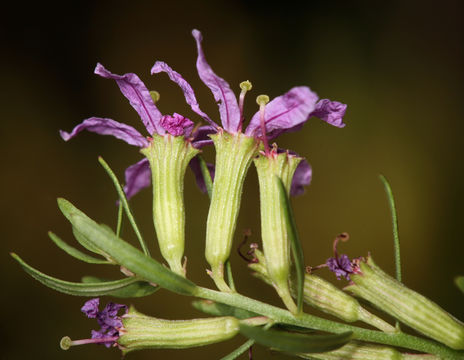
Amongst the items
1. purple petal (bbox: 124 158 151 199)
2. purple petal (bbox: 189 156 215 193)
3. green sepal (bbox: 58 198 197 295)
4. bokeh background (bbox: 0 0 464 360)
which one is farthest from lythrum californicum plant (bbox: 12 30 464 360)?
bokeh background (bbox: 0 0 464 360)

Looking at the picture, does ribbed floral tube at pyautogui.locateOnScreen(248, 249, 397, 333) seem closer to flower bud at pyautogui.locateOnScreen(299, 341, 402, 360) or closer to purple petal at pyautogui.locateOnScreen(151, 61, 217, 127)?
flower bud at pyautogui.locateOnScreen(299, 341, 402, 360)

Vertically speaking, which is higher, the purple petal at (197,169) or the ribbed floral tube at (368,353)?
the purple petal at (197,169)

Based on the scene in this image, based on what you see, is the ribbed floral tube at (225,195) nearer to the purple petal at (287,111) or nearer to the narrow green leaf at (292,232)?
the purple petal at (287,111)

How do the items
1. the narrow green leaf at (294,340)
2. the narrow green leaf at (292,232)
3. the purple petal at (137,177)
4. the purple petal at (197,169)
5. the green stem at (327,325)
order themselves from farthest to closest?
the purple petal at (137,177) < the purple petal at (197,169) < the green stem at (327,325) < the narrow green leaf at (292,232) < the narrow green leaf at (294,340)

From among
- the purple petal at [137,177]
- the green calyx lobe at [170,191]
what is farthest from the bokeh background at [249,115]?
the green calyx lobe at [170,191]

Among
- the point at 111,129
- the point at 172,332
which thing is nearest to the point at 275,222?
the point at 172,332

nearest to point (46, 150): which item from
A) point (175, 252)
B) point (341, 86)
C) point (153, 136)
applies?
point (341, 86)

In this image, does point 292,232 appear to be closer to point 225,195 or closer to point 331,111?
point 225,195

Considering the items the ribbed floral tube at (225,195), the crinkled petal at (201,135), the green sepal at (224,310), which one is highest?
the crinkled petal at (201,135)
